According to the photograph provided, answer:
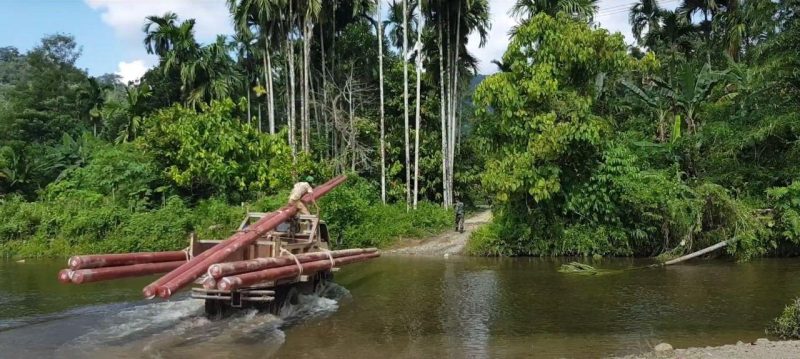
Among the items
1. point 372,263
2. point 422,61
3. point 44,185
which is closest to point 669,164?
point 372,263

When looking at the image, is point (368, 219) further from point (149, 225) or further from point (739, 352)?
point (739, 352)

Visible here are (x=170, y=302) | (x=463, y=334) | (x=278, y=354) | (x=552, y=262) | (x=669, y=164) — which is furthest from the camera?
(x=669, y=164)

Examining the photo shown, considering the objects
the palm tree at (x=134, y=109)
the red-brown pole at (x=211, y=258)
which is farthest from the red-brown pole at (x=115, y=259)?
the palm tree at (x=134, y=109)

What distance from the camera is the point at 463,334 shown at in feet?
36.1

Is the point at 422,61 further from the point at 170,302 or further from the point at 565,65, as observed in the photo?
the point at 170,302

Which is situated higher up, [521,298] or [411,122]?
[411,122]

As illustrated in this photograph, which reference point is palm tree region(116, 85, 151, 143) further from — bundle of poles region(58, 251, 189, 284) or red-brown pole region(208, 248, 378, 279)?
bundle of poles region(58, 251, 189, 284)

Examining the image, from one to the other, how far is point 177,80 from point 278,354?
39408 mm

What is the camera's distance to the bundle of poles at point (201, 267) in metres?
9.11

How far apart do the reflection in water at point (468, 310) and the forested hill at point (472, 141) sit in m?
4.67

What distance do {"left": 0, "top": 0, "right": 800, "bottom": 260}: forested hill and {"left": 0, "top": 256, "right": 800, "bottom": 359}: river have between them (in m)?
4.26

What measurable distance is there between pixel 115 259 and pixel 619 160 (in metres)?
17.0

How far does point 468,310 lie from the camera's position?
13070mm

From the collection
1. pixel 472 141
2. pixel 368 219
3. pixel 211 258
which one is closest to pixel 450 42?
pixel 472 141
